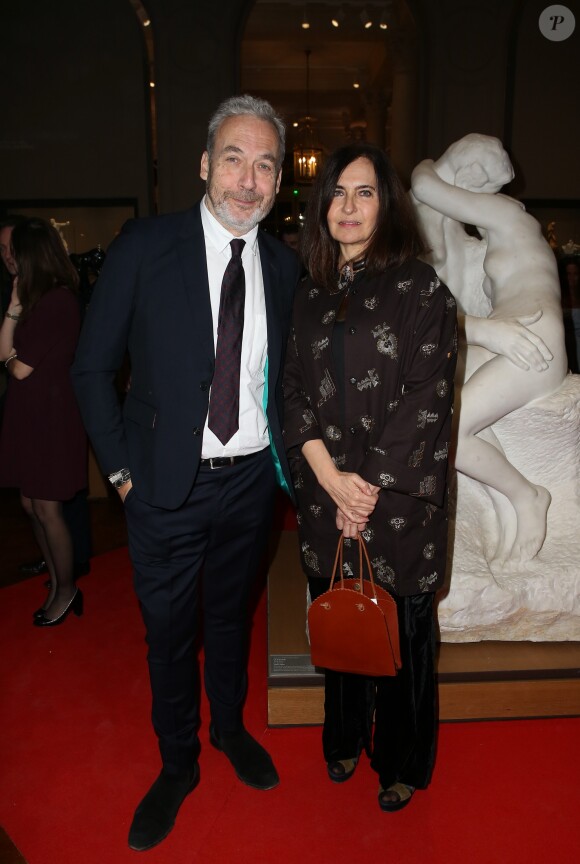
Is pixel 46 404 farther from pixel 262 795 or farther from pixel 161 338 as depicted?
pixel 262 795

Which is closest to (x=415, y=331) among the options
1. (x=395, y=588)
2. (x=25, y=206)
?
(x=395, y=588)

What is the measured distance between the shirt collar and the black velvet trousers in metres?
0.97

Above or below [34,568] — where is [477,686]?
above

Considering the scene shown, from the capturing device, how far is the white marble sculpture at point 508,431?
2609mm

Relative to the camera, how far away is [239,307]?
185cm

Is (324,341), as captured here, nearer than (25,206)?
Yes

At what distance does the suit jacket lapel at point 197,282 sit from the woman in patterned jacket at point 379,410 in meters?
0.26

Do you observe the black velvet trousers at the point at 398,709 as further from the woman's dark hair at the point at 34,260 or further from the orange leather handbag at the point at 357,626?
the woman's dark hair at the point at 34,260

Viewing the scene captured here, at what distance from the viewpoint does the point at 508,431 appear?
9.27ft

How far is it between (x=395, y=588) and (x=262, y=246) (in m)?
1.04

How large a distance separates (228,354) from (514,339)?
4.10 feet

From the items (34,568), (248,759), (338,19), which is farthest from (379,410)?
(338,19)

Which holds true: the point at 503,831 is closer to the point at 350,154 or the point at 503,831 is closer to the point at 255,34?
the point at 350,154

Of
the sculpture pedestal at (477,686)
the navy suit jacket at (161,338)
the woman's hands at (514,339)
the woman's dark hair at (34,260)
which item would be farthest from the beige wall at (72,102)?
the sculpture pedestal at (477,686)
